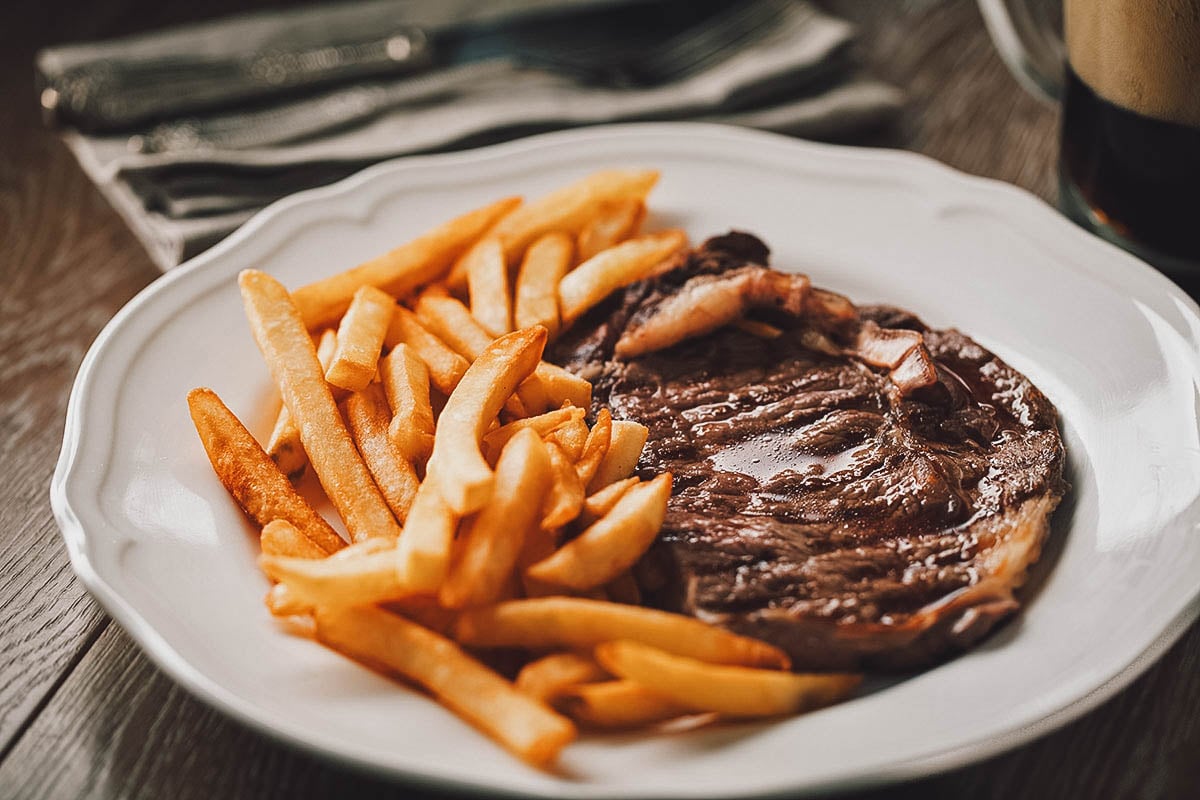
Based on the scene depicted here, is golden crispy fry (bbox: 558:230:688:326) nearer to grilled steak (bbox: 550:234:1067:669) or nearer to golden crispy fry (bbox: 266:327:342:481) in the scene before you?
grilled steak (bbox: 550:234:1067:669)

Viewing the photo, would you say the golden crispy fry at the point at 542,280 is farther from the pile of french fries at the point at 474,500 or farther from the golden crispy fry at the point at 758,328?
the golden crispy fry at the point at 758,328

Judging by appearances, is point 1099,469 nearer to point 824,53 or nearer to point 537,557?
point 537,557

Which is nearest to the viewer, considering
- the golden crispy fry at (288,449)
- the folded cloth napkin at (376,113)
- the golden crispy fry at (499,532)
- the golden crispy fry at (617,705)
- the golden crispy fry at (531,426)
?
the golden crispy fry at (617,705)

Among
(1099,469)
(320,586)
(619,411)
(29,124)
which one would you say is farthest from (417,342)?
(29,124)

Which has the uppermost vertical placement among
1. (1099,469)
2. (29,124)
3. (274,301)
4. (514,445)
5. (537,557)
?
(29,124)

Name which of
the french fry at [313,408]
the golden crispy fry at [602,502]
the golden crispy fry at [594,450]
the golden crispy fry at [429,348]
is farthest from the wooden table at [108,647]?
the golden crispy fry at [429,348]

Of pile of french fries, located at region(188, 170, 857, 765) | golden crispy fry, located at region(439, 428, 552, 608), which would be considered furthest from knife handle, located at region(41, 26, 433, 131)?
golden crispy fry, located at region(439, 428, 552, 608)

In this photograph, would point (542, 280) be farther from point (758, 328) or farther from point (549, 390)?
point (758, 328)
